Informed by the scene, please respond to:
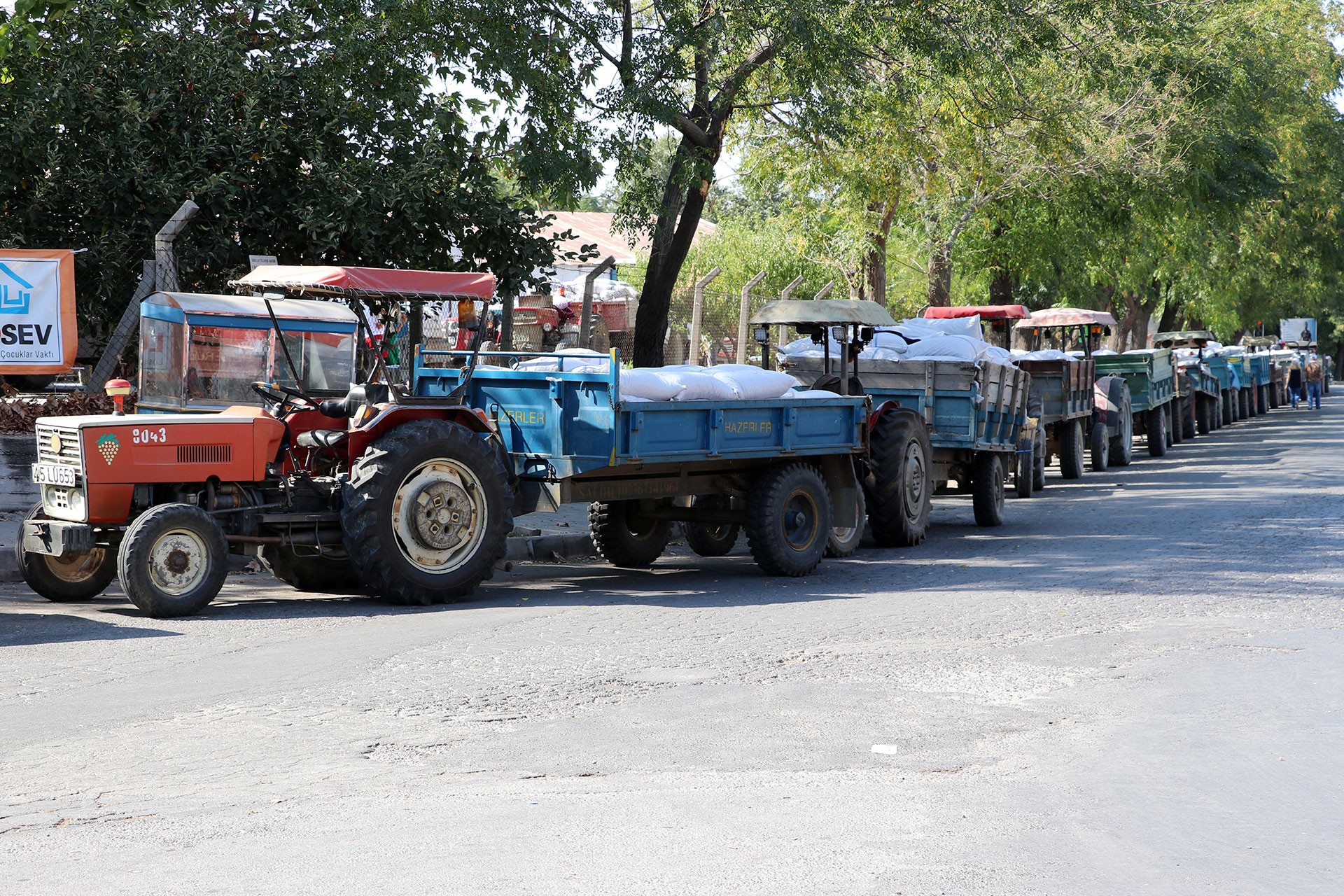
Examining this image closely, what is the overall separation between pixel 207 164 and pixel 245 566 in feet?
18.6

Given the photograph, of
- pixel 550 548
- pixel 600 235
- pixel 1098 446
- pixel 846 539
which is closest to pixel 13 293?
pixel 550 548

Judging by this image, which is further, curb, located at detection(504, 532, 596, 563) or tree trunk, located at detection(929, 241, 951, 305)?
tree trunk, located at detection(929, 241, 951, 305)

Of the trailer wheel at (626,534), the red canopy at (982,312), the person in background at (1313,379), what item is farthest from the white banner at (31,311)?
the person in background at (1313,379)

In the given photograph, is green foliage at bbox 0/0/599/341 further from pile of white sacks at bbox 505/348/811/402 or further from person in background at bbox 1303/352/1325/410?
person in background at bbox 1303/352/1325/410

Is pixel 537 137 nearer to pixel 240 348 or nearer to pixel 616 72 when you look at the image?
pixel 616 72

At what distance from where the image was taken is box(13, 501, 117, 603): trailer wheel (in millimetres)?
9875

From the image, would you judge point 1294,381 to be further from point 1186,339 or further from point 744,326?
point 744,326

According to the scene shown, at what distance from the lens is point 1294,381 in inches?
2061

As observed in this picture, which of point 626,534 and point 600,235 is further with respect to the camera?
point 600,235

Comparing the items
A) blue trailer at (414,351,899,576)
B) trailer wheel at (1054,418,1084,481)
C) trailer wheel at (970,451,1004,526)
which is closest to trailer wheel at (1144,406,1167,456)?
trailer wheel at (1054,418,1084,481)

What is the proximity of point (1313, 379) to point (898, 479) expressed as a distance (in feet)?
141

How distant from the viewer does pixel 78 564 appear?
1006cm

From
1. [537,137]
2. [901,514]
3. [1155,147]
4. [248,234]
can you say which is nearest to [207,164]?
[248,234]

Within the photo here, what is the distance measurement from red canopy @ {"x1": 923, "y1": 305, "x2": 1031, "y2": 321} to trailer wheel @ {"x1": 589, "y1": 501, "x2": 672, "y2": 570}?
34.3ft
